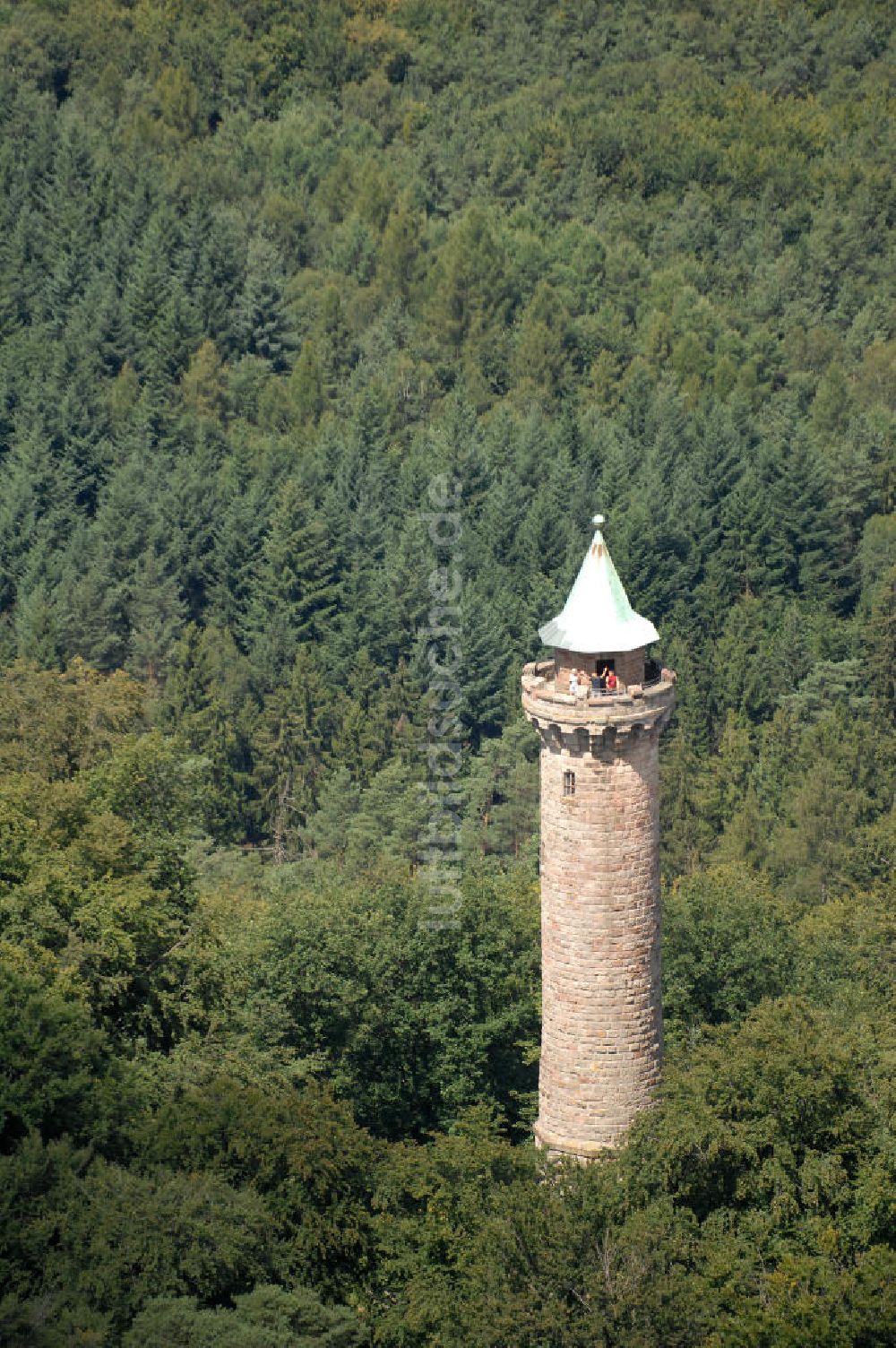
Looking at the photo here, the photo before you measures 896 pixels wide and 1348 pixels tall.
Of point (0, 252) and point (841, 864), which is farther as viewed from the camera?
point (0, 252)

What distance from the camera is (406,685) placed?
415 feet

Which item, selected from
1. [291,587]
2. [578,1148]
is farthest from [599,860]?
[291,587]

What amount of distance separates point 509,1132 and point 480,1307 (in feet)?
49.8

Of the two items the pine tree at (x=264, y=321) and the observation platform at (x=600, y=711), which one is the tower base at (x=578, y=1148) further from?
the pine tree at (x=264, y=321)

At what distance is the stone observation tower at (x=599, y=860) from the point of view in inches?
2479

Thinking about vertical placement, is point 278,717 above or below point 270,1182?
below

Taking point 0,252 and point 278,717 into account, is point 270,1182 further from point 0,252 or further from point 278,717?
point 0,252

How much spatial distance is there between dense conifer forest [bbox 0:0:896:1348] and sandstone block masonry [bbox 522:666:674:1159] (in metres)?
1.09

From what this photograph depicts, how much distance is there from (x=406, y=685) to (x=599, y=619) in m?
63.2

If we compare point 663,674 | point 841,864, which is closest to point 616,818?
point 663,674

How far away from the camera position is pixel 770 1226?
207ft

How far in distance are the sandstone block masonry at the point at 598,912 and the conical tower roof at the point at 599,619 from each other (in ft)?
3.31

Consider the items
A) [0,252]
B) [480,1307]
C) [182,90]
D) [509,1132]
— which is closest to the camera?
[480,1307]

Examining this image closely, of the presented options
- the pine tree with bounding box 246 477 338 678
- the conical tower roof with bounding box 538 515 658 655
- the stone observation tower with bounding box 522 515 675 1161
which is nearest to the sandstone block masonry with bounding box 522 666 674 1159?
the stone observation tower with bounding box 522 515 675 1161
